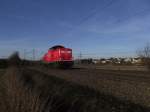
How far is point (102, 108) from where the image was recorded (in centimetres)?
1041

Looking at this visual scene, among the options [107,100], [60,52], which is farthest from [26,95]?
[60,52]

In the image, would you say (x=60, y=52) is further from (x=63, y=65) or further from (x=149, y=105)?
(x=149, y=105)

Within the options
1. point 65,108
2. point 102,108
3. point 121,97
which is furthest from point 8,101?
point 121,97

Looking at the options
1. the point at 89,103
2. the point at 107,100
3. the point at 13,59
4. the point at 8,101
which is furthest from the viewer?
the point at 13,59

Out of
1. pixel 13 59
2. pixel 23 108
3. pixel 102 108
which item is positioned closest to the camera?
pixel 23 108

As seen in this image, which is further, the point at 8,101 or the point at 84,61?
the point at 84,61

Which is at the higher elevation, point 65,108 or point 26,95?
point 26,95

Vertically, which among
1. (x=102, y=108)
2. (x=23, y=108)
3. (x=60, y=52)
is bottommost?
(x=102, y=108)

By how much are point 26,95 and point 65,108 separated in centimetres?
178

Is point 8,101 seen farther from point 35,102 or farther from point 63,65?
point 63,65

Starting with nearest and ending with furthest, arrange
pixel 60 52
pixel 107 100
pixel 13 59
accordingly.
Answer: pixel 107 100 → pixel 60 52 → pixel 13 59

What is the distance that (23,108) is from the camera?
262 inches

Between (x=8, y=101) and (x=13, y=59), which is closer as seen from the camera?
(x=8, y=101)

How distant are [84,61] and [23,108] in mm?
108184
